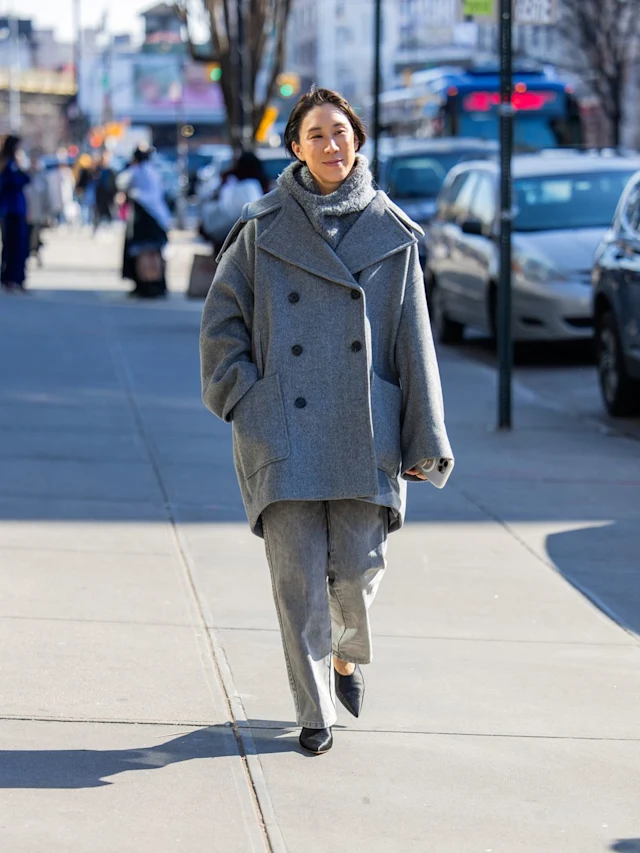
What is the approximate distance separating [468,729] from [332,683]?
16.3 inches

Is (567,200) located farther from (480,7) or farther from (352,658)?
(352,658)

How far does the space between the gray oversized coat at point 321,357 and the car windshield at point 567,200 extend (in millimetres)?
10668

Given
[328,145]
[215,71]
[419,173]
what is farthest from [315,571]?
[215,71]

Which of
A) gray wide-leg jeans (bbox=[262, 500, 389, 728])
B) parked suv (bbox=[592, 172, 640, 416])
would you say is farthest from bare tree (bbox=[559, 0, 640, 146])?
gray wide-leg jeans (bbox=[262, 500, 389, 728])

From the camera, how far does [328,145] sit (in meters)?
4.44

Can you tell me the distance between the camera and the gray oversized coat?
174 inches

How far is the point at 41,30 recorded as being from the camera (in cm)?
17400

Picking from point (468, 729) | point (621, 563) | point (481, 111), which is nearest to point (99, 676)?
point (468, 729)

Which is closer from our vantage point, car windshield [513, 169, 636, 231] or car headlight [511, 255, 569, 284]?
car headlight [511, 255, 569, 284]

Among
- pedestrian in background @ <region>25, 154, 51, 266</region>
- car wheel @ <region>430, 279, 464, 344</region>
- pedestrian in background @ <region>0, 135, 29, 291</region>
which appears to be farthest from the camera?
pedestrian in background @ <region>25, 154, 51, 266</region>

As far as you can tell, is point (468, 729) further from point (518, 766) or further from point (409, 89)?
point (409, 89)

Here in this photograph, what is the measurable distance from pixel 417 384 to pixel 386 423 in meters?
0.13

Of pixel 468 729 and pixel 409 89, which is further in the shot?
pixel 409 89

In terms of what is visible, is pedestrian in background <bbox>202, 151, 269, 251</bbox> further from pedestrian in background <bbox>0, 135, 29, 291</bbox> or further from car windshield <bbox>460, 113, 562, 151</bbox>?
car windshield <bbox>460, 113, 562, 151</bbox>
